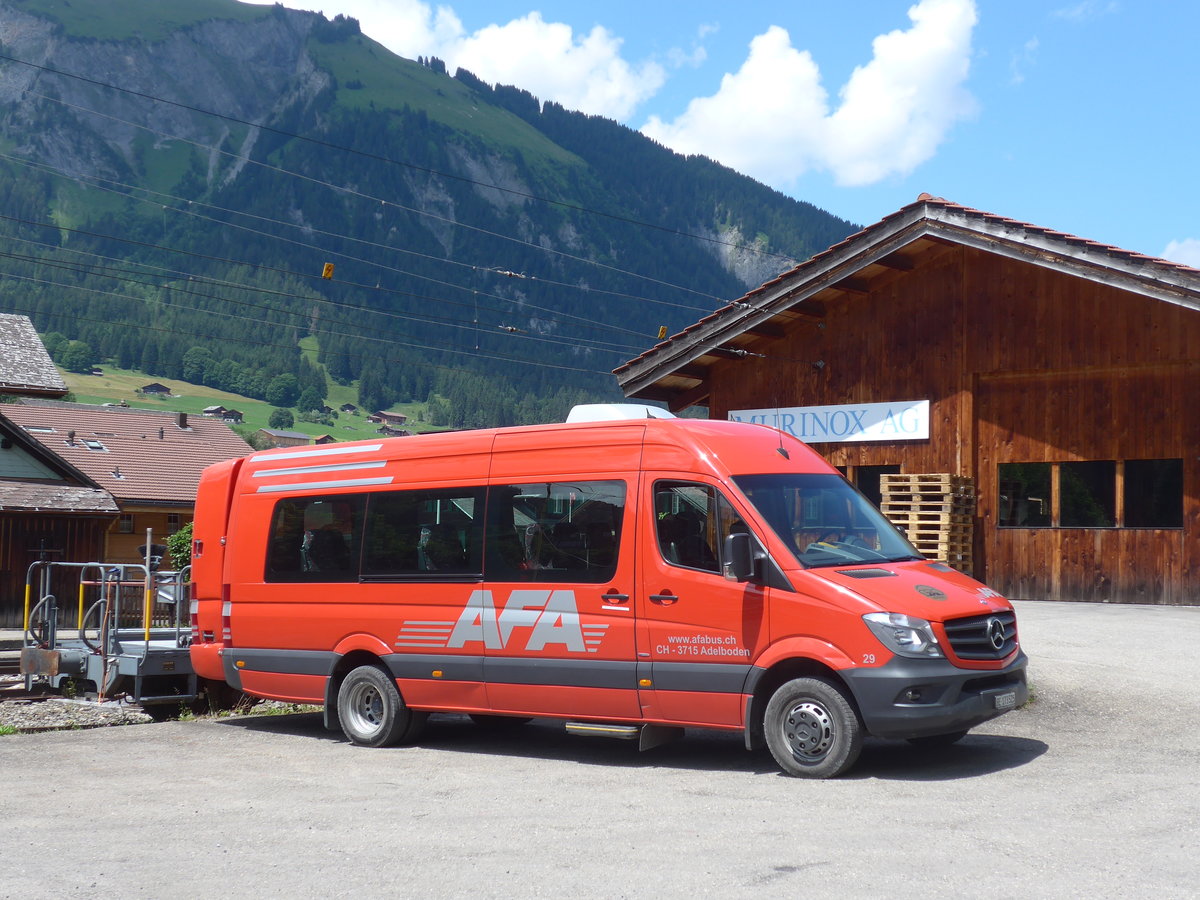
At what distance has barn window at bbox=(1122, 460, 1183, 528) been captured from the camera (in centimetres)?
2016

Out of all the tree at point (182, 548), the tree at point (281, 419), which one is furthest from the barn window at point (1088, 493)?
the tree at point (281, 419)

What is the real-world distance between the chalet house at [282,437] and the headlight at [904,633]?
121298 millimetres

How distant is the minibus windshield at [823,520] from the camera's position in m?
9.46

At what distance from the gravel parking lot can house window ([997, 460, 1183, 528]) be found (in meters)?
8.69

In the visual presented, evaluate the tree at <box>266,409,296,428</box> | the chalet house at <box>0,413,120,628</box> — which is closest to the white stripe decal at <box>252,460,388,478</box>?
the chalet house at <box>0,413,120,628</box>

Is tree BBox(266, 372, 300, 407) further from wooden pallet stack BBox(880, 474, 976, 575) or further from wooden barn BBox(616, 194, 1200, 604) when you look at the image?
wooden pallet stack BBox(880, 474, 976, 575)

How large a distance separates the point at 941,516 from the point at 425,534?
1247 centimetres

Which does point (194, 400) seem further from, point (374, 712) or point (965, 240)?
point (374, 712)

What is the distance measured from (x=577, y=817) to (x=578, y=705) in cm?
231

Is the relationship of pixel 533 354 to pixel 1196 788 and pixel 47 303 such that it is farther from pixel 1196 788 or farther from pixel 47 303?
pixel 1196 788

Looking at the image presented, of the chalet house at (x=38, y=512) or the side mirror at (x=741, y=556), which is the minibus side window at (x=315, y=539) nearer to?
the side mirror at (x=741, y=556)

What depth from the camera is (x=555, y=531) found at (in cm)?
1043

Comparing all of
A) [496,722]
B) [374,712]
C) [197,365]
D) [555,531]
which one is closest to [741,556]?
[555,531]

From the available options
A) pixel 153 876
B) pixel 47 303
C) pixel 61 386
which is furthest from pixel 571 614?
pixel 47 303
